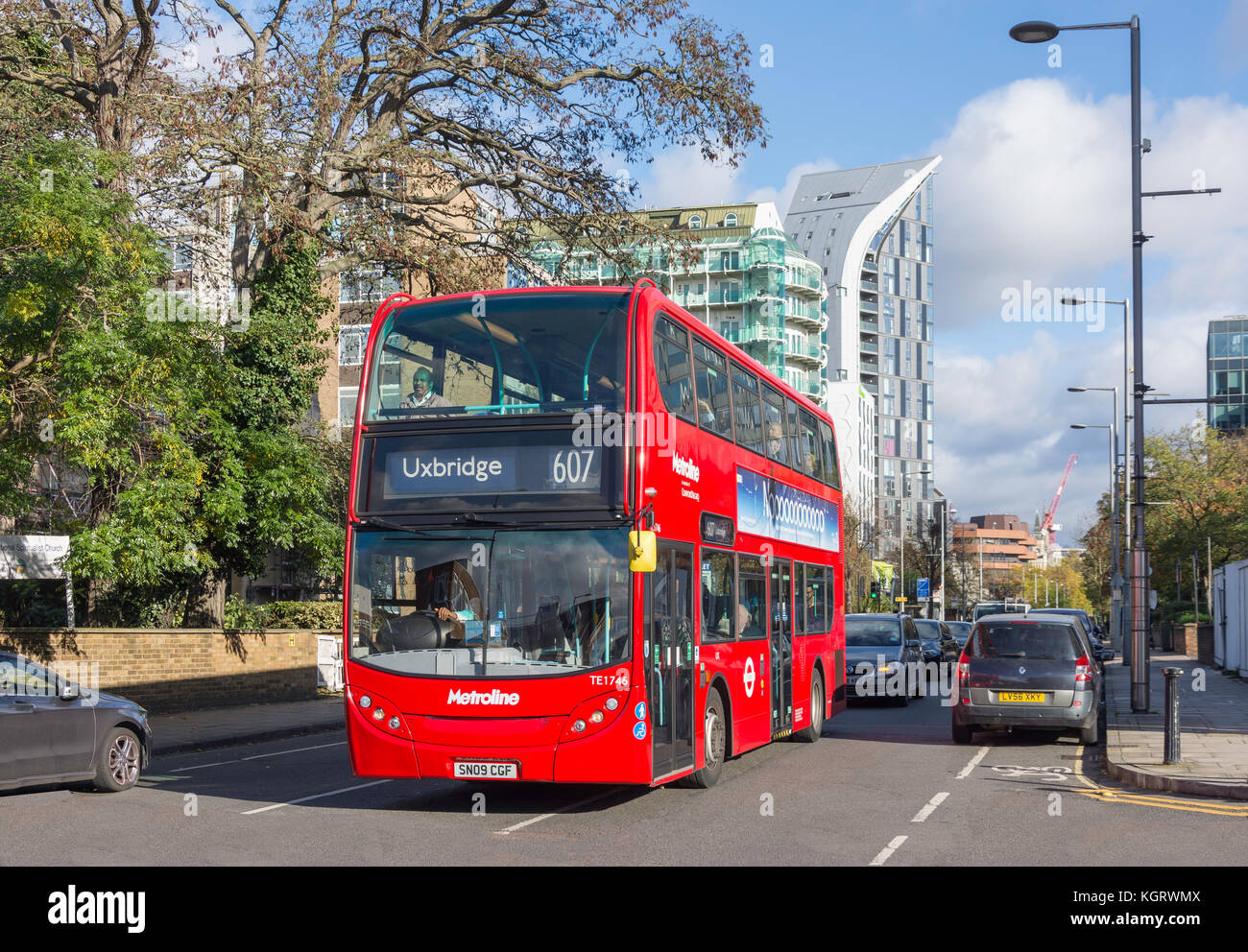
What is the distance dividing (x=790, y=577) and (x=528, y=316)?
6.75 meters

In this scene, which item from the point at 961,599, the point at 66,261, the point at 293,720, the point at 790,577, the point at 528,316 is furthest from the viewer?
the point at 961,599

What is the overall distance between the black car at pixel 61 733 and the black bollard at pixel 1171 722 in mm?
11187

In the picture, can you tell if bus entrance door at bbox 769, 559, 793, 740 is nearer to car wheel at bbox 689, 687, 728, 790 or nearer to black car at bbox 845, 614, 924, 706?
car wheel at bbox 689, 687, 728, 790

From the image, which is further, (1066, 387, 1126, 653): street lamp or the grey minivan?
(1066, 387, 1126, 653): street lamp

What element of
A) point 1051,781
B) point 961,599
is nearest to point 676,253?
point 1051,781

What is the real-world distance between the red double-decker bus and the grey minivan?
683 centimetres

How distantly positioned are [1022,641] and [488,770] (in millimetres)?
9396

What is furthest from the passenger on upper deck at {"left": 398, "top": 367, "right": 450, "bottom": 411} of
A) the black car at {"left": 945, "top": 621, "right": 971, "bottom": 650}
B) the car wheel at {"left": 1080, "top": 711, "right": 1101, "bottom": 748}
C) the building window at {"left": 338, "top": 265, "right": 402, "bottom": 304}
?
the black car at {"left": 945, "top": 621, "right": 971, "bottom": 650}

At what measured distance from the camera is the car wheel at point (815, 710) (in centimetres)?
1867

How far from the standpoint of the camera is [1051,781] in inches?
568

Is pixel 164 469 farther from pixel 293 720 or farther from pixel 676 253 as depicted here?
pixel 676 253

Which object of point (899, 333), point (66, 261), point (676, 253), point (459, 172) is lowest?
point (66, 261)

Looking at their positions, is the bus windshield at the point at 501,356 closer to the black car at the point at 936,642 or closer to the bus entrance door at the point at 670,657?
the bus entrance door at the point at 670,657

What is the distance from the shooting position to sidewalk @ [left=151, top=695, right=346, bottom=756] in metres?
18.7
